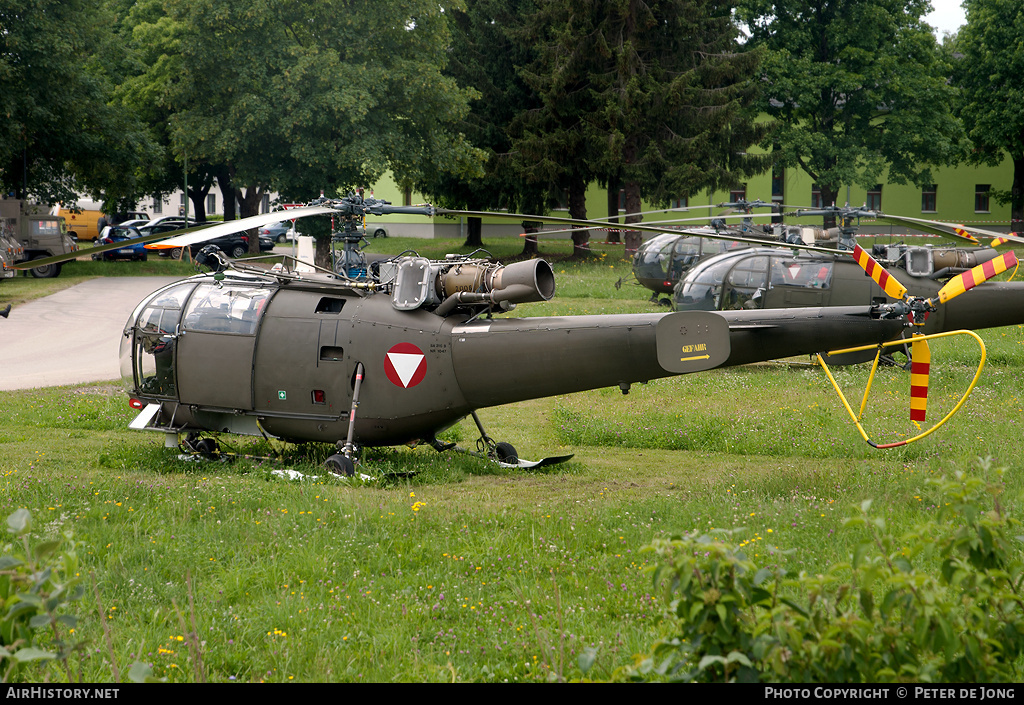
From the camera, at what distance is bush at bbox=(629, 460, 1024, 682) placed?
3.47 m

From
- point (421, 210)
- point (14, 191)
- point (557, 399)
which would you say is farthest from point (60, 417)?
point (14, 191)

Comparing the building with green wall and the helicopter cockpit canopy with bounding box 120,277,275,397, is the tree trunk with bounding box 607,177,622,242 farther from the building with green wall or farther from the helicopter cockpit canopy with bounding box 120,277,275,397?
the helicopter cockpit canopy with bounding box 120,277,275,397

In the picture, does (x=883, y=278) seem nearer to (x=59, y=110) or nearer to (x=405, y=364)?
(x=405, y=364)

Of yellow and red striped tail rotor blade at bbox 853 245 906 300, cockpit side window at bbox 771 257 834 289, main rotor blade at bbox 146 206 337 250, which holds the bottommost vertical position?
cockpit side window at bbox 771 257 834 289

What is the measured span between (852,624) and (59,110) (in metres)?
36.8

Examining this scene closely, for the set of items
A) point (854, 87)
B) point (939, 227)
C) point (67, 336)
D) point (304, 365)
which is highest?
point (854, 87)

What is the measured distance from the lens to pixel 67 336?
23.2 m

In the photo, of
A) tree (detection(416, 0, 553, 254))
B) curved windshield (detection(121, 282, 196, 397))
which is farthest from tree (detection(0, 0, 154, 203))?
curved windshield (detection(121, 282, 196, 397))

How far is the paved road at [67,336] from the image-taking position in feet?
60.0

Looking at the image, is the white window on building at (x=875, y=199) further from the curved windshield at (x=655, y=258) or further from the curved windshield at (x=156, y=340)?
the curved windshield at (x=156, y=340)

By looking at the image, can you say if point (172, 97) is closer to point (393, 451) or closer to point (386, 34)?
point (386, 34)

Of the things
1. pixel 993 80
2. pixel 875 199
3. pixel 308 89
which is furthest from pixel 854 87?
pixel 308 89

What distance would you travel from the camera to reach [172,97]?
34250mm

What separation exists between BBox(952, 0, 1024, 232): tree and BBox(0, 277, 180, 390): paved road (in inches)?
Answer: 1703
